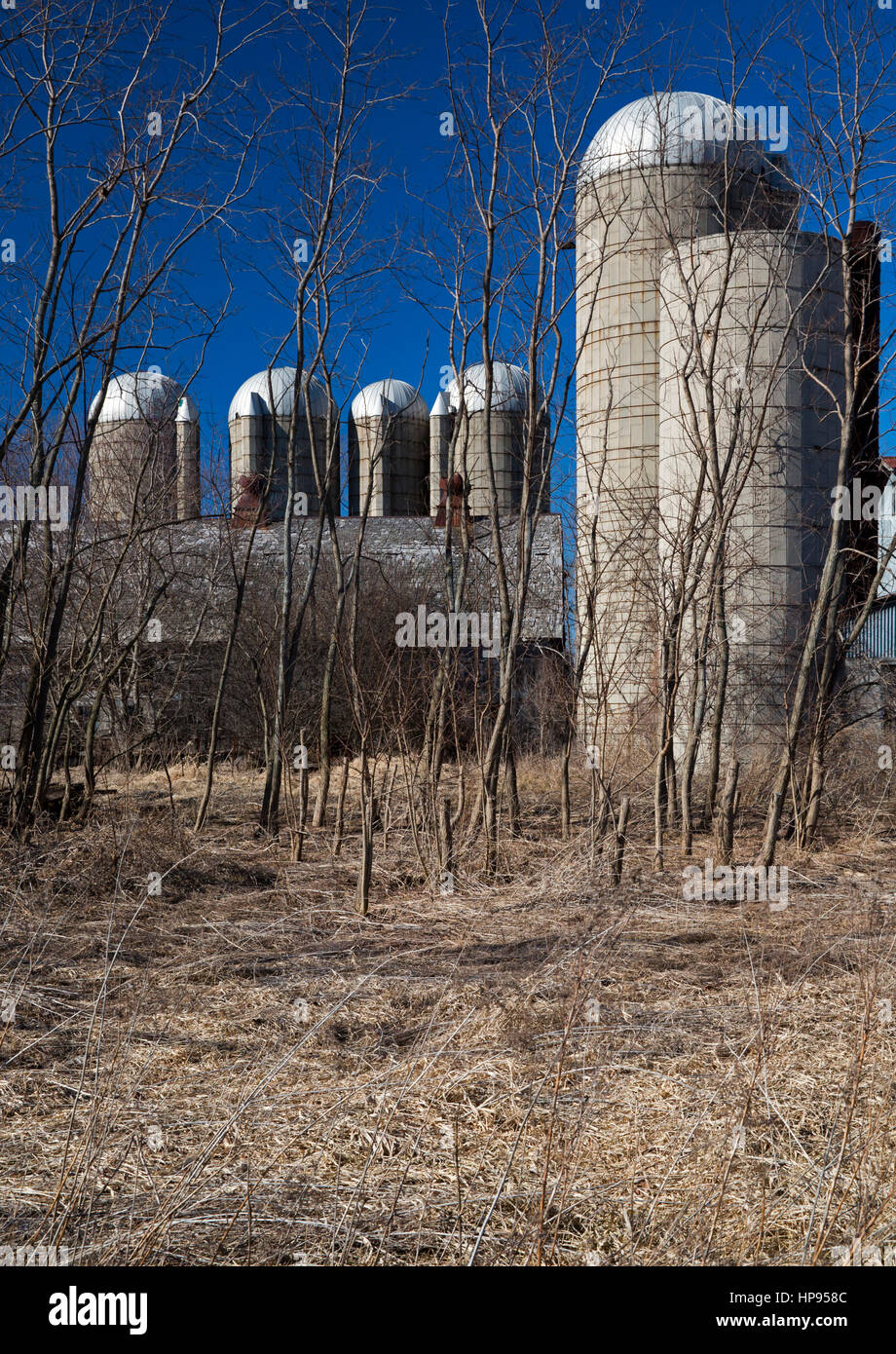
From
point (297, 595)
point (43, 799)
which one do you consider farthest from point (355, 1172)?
point (297, 595)

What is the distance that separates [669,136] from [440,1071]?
1388 cm

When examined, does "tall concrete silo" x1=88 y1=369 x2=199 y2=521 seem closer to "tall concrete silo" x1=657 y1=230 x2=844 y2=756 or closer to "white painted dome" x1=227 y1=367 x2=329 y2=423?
"tall concrete silo" x1=657 y1=230 x2=844 y2=756

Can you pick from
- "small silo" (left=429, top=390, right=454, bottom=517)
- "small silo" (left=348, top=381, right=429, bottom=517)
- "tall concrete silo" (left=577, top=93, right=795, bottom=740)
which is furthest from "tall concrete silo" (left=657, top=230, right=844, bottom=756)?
"small silo" (left=348, top=381, right=429, bottom=517)

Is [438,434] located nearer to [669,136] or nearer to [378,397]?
[378,397]

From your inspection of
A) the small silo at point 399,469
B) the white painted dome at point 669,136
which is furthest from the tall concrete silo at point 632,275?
the small silo at point 399,469

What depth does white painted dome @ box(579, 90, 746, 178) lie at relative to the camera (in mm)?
15414

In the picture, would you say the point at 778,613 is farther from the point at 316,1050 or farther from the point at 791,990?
the point at 316,1050

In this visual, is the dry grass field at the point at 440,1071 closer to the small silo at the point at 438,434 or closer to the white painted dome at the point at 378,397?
the small silo at the point at 438,434

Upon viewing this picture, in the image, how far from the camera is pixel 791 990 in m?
5.38

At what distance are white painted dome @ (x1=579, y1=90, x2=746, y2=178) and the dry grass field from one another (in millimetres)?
11222

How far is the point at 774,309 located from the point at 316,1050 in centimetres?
1192

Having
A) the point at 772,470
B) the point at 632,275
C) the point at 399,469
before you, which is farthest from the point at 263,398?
the point at 772,470

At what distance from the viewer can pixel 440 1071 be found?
4449 mm

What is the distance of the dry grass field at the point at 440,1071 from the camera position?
10.4 ft
